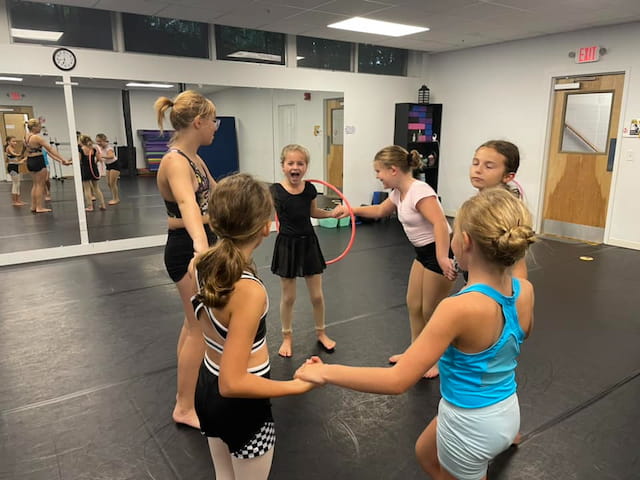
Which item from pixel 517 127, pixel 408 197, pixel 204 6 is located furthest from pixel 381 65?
pixel 408 197

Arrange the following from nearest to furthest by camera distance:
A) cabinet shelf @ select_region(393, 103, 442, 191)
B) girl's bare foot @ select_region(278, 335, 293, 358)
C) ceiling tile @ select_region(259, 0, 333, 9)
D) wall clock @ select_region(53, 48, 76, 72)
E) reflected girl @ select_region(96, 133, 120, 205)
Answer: girl's bare foot @ select_region(278, 335, 293, 358)
ceiling tile @ select_region(259, 0, 333, 9)
wall clock @ select_region(53, 48, 76, 72)
reflected girl @ select_region(96, 133, 120, 205)
cabinet shelf @ select_region(393, 103, 442, 191)

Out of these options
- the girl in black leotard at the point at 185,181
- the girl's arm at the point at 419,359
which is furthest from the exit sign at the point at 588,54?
the girl's arm at the point at 419,359

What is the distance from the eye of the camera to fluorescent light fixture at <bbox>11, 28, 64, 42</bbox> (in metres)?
5.39

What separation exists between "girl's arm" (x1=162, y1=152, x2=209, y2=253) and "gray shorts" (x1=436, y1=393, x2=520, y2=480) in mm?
1101

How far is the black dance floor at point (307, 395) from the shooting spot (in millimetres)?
2230

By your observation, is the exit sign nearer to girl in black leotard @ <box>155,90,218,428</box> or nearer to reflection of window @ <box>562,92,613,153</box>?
reflection of window @ <box>562,92,613,153</box>

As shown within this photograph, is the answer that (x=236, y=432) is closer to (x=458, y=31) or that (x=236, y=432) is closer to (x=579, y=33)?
(x=458, y=31)

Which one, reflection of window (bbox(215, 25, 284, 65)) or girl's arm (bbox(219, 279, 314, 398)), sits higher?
reflection of window (bbox(215, 25, 284, 65))

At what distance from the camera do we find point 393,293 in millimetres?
4613

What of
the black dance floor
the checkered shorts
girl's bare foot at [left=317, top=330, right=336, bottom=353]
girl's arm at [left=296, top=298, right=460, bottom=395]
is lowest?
the black dance floor

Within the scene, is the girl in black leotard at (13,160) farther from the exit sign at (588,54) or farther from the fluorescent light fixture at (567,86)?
the exit sign at (588,54)

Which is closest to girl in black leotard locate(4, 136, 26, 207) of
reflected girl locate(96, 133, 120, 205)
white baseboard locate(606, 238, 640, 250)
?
reflected girl locate(96, 133, 120, 205)

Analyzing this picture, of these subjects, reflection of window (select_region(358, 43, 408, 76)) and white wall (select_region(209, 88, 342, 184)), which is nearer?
white wall (select_region(209, 88, 342, 184))

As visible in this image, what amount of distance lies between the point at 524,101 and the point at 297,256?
580 centimetres
